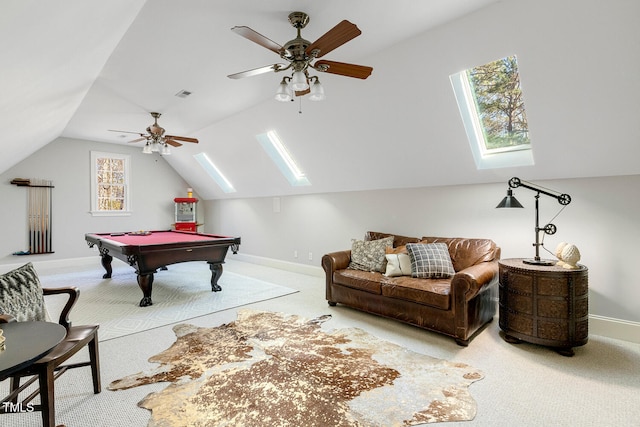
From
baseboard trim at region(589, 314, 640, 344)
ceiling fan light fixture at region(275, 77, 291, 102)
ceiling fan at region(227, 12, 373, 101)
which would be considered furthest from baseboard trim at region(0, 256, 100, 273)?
baseboard trim at region(589, 314, 640, 344)

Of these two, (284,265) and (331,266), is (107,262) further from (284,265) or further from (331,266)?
(331,266)

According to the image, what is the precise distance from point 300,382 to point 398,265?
176cm

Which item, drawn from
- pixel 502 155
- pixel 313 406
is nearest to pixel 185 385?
pixel 313 406

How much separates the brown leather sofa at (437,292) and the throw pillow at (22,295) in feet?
8.78

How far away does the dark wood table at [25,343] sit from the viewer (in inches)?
49.3

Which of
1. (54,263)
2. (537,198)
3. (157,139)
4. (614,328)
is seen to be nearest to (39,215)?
(54,263)

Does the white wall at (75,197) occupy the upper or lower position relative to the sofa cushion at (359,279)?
upper

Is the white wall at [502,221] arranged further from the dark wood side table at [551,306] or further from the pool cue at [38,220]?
the pool cue at [38,220]

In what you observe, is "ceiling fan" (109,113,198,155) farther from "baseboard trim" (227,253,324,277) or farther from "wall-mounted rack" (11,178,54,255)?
"wall-mounted rack" (11,178,54,255)

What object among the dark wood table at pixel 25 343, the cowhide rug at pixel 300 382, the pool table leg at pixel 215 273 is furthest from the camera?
the pool table leg at pixel 215 273

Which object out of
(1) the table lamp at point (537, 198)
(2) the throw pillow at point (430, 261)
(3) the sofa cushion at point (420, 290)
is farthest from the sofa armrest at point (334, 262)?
(1) the table lamp at point (537, 198)

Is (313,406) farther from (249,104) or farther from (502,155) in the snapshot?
(249,104)

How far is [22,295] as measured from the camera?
6.48 ft

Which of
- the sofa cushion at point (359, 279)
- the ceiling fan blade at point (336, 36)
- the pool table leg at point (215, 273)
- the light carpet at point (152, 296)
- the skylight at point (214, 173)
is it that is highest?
the ceiling fan blade at point (336, 36)
